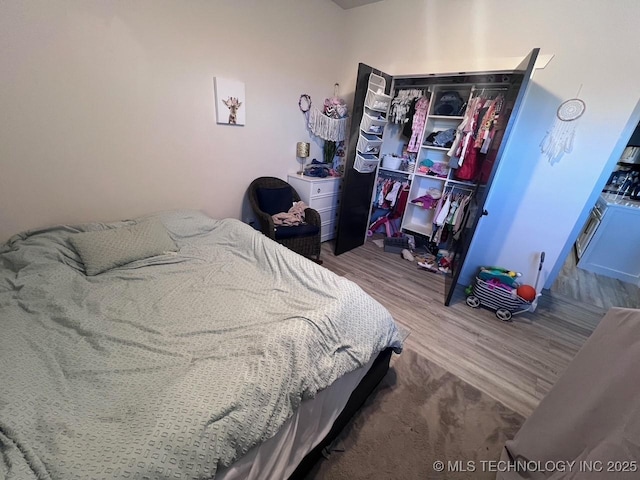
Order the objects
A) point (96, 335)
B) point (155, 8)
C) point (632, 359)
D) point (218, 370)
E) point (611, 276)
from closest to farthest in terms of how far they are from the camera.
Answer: point (632, 359) < point (218, 370) < point (96, 335) < point (155, 8) < point (611, 276)

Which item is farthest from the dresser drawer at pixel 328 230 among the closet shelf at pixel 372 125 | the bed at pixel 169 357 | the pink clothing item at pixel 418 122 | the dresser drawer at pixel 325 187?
the bed at pixel 169 357

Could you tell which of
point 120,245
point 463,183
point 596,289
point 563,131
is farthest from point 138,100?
point 596,289

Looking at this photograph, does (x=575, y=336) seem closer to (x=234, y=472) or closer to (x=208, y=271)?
(x=234, y=472)

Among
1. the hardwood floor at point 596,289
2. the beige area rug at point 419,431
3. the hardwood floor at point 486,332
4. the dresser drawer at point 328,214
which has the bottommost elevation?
the beige area rug at point 419,431

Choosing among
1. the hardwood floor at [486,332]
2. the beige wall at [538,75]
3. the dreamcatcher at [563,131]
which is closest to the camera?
the hardwood floor at [486,332]

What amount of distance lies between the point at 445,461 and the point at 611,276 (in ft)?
11.9

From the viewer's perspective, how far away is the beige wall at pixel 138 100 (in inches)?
61.0

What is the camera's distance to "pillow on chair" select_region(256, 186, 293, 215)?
2.72m

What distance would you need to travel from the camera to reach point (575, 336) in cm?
211

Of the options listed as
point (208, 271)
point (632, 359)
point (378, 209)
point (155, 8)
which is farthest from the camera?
point (378, 209)

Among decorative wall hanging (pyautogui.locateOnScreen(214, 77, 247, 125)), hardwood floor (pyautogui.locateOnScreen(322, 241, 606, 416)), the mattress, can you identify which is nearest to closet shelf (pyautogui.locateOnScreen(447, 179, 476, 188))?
hardwood floor (pyautogui.locateOnScreen(322, 241, 606, 416))

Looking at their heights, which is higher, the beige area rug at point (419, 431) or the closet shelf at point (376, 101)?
the closet shelf at point (376, 101)

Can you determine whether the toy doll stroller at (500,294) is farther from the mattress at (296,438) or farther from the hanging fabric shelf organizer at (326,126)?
the hanging fabric shelf organizer at (326,126)

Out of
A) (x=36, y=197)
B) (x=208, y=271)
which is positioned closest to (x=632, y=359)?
(x=208, y=271)
